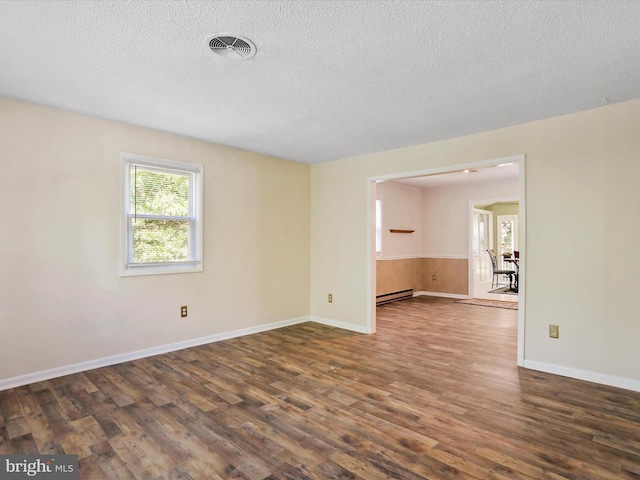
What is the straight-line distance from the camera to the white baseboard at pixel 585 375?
2811 millimetres

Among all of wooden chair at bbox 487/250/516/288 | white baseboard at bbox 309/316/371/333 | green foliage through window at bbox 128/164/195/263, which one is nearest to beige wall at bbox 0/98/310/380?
green foliage through window at bbox 128/164/195/263

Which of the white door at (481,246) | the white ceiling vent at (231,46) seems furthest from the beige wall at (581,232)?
the white door at (481,246)

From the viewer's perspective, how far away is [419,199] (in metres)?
8.03

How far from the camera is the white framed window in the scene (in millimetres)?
3529

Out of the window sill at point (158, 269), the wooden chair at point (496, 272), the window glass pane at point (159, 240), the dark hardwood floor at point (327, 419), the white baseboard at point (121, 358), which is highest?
the window glass pane at point (159, 240)

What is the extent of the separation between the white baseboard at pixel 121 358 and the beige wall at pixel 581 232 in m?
3.23

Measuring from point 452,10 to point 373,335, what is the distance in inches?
144

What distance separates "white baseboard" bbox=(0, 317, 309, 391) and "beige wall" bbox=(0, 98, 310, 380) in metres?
0.05

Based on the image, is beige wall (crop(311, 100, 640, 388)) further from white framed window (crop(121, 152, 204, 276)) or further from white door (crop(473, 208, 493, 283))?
white door (crop(473, 208, 493, 283))

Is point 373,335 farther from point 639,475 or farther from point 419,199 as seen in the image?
point 419,199

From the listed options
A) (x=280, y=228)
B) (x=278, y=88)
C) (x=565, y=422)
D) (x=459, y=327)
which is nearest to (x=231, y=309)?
(x=280, y=228)

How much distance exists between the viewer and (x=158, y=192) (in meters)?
3.76

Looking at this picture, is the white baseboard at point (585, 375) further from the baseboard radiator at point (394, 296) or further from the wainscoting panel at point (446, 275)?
the wainscoting panel at point (446, 275)

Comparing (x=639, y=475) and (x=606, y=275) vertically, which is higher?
(x=606, y=275)
